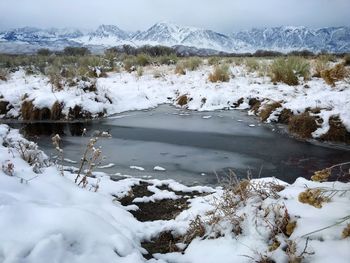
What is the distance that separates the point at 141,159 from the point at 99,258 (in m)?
4.57

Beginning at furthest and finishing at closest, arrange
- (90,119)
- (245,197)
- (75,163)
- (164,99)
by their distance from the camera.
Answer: (164,99) < (90,119) < (75,163) < (245,197)

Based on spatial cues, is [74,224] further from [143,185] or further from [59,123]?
[59,123]

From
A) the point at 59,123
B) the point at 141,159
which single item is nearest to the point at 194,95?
the point at 59,123

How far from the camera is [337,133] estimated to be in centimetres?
876

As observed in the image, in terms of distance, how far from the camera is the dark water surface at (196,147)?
688 cm

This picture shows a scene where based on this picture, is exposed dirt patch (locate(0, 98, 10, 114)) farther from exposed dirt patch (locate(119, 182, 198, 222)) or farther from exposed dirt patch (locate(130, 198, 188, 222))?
exposed dirt patch (locate(130, 198, 188, 222))

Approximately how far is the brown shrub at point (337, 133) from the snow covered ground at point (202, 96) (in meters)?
0.09

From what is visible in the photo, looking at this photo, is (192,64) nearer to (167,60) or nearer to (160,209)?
(167,60)

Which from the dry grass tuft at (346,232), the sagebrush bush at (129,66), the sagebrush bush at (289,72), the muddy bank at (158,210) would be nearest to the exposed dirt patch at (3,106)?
the muddy bank at (158,210)

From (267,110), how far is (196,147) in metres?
3.63

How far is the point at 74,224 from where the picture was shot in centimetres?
315

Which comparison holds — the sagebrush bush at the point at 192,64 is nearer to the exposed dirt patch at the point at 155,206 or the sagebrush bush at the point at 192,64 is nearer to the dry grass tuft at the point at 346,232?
the exposed dirt patch at the point at 155,206

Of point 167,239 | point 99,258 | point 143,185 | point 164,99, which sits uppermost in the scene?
point 99,258

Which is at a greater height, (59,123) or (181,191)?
(181,191)
